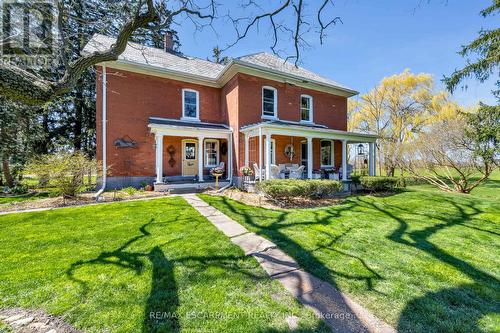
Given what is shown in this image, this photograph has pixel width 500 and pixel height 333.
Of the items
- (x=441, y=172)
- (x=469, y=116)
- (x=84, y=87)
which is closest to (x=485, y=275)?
(x=469, y=116)

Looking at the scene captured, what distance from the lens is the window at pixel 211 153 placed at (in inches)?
548

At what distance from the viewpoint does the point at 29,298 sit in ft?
9.16

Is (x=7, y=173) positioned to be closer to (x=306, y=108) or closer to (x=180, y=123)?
(x=180, y=123)

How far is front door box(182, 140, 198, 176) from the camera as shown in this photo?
13400 mm

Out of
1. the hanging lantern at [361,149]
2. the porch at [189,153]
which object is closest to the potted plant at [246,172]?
the porch at [189,153]

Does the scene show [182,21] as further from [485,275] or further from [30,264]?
[485,275]

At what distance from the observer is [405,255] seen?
13.7 ft

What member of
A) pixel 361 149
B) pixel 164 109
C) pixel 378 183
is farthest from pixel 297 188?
pixel 361 149

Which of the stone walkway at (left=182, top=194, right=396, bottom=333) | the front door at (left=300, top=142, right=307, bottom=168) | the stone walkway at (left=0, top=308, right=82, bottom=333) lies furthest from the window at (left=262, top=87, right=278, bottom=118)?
the stone walkway at (left=0, top=308, right=82, bottom=333)

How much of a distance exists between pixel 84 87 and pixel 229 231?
19577 mm

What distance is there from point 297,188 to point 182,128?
6505mm

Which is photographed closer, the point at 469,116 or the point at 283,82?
the point at 469,116

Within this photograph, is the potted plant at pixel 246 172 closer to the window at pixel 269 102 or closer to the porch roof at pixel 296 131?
the porch roof at pixel 296 131

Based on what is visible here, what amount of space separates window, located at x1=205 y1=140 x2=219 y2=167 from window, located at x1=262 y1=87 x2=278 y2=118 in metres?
3.58
